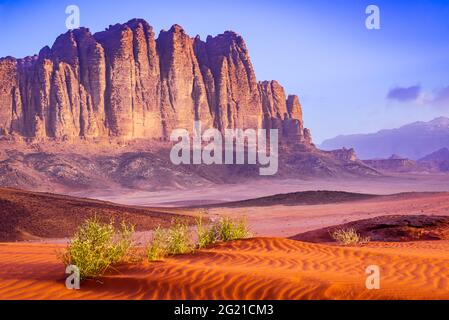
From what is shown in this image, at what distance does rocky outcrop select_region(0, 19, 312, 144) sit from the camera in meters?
80.9

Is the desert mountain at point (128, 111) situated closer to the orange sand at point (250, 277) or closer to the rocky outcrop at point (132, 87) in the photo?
the rocky outcrop at point (132, 87)

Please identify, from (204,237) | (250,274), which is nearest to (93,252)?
(250,274)

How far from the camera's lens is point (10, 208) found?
25.6 meters

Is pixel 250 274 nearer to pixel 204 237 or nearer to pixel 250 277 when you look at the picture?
pixel 250 277

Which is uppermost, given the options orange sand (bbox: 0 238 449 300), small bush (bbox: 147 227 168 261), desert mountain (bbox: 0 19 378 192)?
desert mountain (bbox: 0 19 378 192)

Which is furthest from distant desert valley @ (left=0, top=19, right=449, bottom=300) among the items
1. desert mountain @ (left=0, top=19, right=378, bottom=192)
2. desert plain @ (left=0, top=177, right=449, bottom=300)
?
desert mountain @ (left=0, top=19, right=378, bottom=192)

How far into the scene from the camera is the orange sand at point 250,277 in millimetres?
7547

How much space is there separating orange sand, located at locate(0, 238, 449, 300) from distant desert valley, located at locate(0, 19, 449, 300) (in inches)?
1.3

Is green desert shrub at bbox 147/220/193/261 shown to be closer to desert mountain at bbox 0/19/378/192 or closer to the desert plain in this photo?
the desert plain

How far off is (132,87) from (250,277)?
82.0 m

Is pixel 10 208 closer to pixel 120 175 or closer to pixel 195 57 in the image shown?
pixel 120 175

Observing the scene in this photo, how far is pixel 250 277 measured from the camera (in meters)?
8.30

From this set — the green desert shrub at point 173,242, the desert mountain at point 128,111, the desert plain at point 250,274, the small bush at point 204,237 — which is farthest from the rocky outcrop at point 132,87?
the green desert shrub at point 173,242

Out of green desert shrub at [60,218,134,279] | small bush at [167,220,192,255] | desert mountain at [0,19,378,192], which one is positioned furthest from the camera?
desert mountain at [0,19,378,192]
